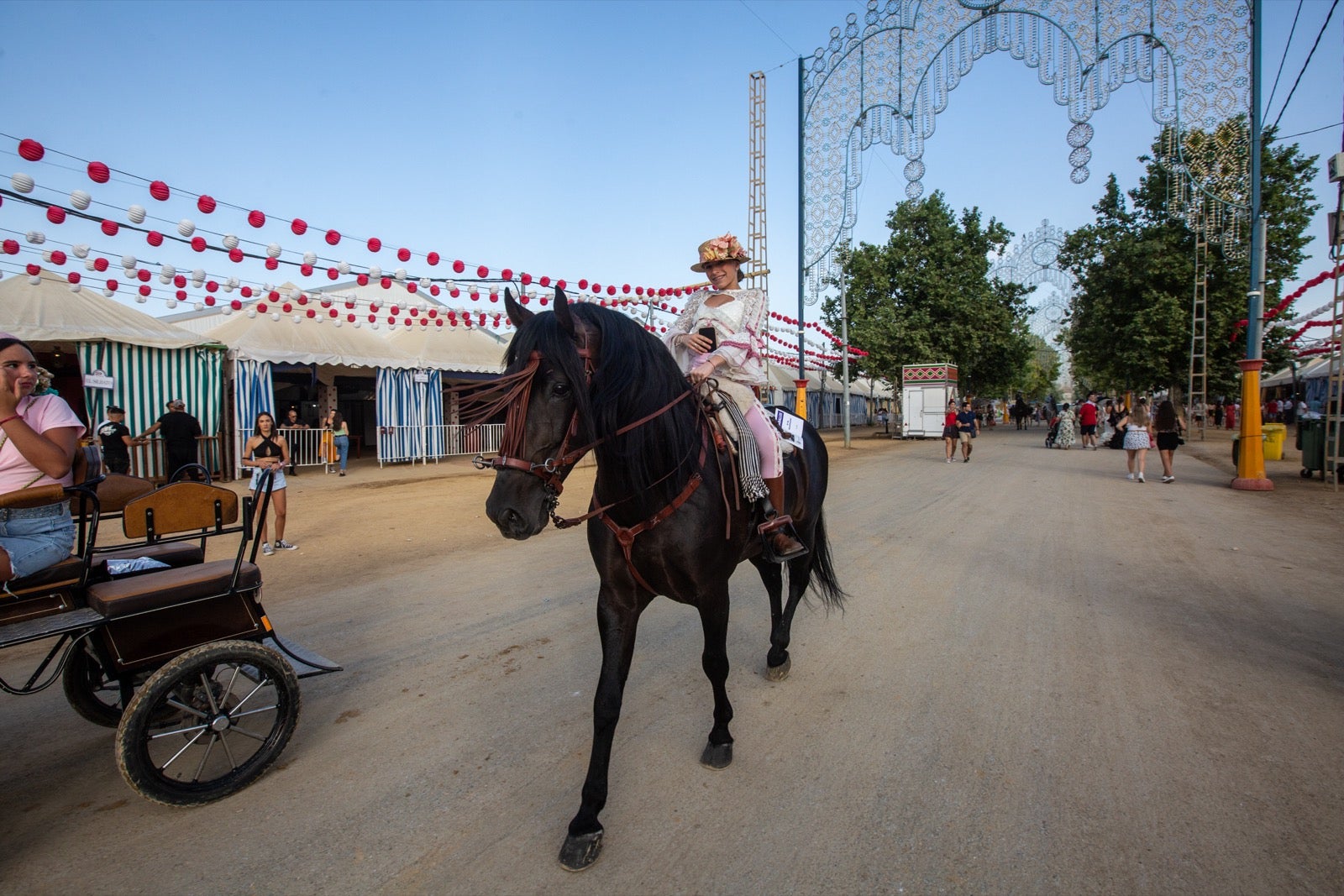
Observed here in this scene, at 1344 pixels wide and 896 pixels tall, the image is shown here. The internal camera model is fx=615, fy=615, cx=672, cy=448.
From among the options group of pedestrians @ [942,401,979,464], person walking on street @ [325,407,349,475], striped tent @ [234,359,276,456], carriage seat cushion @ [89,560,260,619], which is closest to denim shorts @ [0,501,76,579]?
carriage seat cushion @ [89,560,260,619]

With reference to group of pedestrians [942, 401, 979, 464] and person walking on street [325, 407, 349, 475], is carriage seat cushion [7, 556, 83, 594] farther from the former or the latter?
group of pedestrians [942, 401, 979, 464]

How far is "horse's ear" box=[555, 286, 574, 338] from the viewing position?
2213 mm

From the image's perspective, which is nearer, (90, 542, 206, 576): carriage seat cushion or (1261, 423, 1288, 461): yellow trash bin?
(90, 542, 206, 576): carriage seat cushion

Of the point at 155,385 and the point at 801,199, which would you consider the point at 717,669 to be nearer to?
the point at 155,385

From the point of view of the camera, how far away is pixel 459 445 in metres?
18.9

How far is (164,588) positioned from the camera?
2.65 m

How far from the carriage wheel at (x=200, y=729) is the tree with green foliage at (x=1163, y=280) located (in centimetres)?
2834

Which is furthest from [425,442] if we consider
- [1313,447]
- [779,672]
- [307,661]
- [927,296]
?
[927,296]

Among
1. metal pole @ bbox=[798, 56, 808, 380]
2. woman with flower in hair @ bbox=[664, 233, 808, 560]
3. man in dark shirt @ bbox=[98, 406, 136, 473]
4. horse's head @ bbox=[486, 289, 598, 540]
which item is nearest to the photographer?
horse's head @ bbox=[486, 289, 598, 540]

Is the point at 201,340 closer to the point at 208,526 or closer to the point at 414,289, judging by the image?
the point at 414,289

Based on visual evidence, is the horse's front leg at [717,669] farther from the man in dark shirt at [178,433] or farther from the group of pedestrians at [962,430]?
the group of pedestrians at [962,430]

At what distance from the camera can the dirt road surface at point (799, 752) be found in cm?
222

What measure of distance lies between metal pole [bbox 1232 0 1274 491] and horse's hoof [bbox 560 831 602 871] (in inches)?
497

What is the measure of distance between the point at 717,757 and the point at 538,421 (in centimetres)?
181
